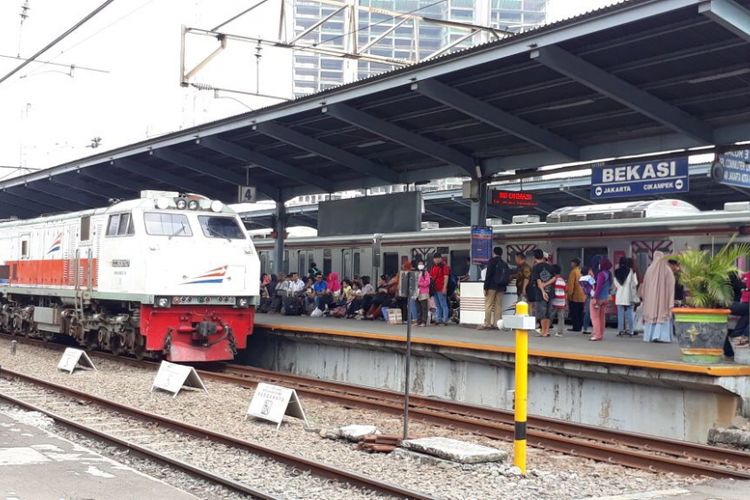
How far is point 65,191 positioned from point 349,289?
1261 centimetres

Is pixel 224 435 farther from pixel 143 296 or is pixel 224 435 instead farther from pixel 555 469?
pixel 143 296

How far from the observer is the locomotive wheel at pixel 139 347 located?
1756cm

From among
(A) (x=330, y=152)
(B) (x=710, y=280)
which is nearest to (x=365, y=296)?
(A) (x=330, y=152)

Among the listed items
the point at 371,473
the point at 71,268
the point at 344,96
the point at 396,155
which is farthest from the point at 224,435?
the point at 396,155

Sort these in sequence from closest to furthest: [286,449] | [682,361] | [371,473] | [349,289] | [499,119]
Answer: [371,473] → [286,449] → [682,361] → [499,119] → [349,289]

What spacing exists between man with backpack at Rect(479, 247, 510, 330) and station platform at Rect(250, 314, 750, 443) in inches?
15.3

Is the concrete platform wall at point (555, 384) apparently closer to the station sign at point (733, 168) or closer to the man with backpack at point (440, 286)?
the man with backpack at point (440, 286)

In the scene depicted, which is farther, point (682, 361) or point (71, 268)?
point (71, 268)

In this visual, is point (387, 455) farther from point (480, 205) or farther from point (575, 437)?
point (480, 205)

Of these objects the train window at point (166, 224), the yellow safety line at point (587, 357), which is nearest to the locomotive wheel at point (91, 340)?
the train window at point (166, 224)

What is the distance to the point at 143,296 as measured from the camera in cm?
1670

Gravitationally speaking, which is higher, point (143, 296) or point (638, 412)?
point (143, 296)

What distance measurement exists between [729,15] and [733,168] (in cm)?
466

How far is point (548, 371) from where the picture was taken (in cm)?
1356
